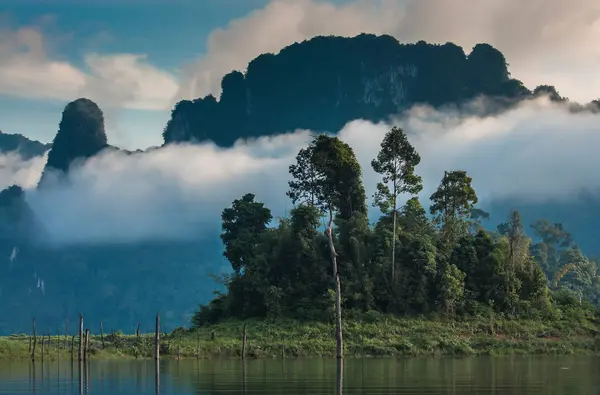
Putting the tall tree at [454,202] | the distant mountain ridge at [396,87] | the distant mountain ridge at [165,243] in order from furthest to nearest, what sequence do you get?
1. the distant mountain ridge at [396,87]
2. the distant mountain ridge at [165,243]
3. the tall tree at [454,202]

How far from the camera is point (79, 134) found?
180 meters

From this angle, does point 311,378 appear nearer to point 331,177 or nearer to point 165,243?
point 331,177

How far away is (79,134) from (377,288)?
134m

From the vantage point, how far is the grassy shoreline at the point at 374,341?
50.2 metres

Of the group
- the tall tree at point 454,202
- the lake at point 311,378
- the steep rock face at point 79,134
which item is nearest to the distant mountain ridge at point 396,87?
the steep rock face at point 79,134

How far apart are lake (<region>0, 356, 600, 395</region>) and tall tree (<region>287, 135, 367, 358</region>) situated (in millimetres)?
22096

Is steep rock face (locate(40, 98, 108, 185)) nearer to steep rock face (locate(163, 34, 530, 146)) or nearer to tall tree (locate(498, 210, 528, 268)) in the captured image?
steep rock face (locate(163, 34, 530, 146))

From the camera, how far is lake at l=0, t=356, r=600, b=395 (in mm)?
27266

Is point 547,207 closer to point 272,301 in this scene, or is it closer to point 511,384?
point 272,301

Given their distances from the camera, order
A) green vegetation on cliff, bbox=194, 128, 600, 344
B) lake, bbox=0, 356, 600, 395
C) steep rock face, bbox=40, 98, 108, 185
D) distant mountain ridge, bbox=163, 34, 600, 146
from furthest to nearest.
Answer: distant mountain ridge, bbox=163, 34, 600, 146 < steep rock face, bbox=40, 98, 108, 185 < green vegetation on cliff, bbox=194, 128, 600, 344 < lake, bbox=0, 356, 600, 395

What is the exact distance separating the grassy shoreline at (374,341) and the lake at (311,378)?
20.8 ft

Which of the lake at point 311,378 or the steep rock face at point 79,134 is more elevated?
the steep rock face at point 79,134

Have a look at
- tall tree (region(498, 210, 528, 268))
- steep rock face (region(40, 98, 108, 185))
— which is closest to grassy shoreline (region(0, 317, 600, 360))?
tall tree (region(498, 210, 528, 268))

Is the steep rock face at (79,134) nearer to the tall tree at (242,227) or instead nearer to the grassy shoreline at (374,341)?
the tall tree at (242,227)
